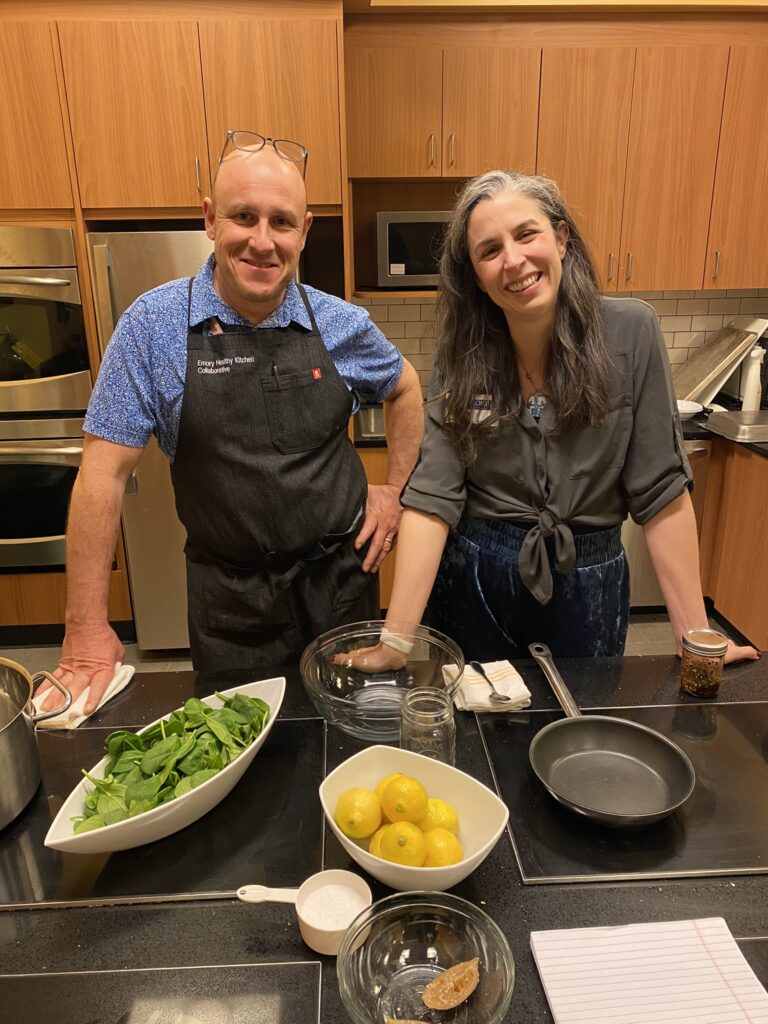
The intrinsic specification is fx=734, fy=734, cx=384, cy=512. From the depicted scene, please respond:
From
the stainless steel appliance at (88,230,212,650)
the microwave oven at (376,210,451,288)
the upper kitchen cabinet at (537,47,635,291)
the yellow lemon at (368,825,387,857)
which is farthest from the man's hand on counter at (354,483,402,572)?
the upper kitchen cabinet at (537,47,635,291)

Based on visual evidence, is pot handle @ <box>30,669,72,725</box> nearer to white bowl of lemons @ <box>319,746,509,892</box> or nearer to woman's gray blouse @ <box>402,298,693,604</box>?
white bowl of lemons @ <box>319,746,509,892</box>

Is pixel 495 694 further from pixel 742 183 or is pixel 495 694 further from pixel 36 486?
pixel 742 183

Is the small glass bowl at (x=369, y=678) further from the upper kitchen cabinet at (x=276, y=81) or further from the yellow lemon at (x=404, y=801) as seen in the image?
the upper kitchen cabinet at (x=276, y=81)

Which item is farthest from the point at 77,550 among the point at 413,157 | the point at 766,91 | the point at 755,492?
the point at 766,91

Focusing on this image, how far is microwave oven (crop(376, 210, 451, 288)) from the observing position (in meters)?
3.04

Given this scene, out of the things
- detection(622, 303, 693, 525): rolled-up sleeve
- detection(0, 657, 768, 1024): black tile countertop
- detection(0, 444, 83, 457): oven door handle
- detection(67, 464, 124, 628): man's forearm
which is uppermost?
detection(622, 303, 693, 525): rolled-up sleeve

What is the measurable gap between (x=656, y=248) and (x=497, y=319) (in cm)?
206

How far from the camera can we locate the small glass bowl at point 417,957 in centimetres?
71

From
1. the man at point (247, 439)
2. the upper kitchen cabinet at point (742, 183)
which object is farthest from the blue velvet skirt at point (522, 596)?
the upper kitchen cabinet at point (742, 183)

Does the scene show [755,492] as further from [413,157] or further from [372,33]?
[372,33]

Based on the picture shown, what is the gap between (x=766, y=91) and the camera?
3062 mm

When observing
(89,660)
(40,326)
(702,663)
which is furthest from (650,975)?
(40,326)

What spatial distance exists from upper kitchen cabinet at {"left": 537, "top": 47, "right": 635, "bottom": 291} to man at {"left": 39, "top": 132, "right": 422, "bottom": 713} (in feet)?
6.02

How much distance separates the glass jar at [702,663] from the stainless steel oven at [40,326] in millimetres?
2517
